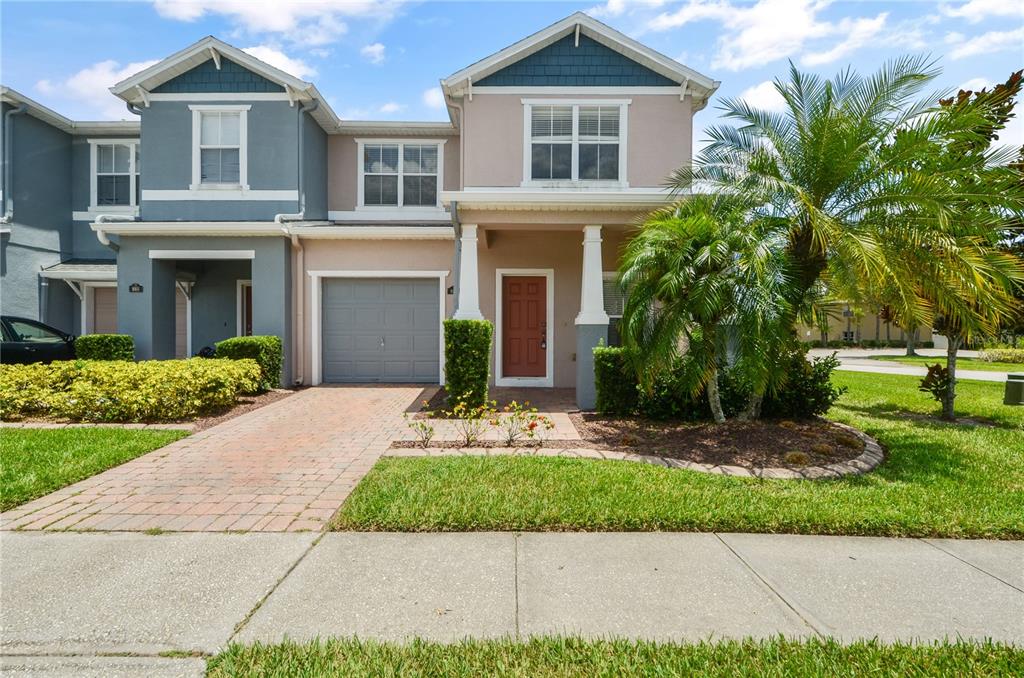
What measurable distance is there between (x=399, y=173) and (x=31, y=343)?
8.70 m

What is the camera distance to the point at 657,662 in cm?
236

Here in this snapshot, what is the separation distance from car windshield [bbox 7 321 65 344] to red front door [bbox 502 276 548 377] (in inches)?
383

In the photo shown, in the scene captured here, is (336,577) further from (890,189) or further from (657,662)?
(890,189)

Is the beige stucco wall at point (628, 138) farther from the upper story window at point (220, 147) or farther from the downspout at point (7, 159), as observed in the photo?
the downspout at point (7, 159)

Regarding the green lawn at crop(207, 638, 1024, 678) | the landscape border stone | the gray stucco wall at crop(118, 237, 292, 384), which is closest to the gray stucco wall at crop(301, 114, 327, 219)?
the gray stucco wall at crop(118, 237, 292, 384)

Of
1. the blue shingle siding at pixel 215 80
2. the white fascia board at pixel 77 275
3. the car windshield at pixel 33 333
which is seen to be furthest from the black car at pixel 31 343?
the blue shingle siding at pixel 215 80

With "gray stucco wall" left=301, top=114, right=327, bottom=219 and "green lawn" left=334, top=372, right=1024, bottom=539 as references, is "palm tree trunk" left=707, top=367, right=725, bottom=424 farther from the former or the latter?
"gray stucco wall" left=301, top=114, right=327, bottom=219

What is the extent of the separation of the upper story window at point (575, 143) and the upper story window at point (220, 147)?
6.58 m

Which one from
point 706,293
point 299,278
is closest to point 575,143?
point 706,293

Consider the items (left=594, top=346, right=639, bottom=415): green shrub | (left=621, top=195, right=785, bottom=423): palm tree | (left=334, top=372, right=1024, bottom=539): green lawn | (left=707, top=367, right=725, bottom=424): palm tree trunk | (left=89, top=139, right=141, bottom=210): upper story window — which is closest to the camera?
(left=334, top=372, right=1024, bottom=539): green lawn

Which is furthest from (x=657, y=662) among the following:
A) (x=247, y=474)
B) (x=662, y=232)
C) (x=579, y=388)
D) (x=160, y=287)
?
(x=160, y=287)

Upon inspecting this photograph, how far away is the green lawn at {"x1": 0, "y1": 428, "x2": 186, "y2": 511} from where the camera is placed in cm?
453

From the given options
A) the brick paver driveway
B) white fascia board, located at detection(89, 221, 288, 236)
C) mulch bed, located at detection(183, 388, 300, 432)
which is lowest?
the brick paver driveway

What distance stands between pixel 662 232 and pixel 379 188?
8.79 meters
